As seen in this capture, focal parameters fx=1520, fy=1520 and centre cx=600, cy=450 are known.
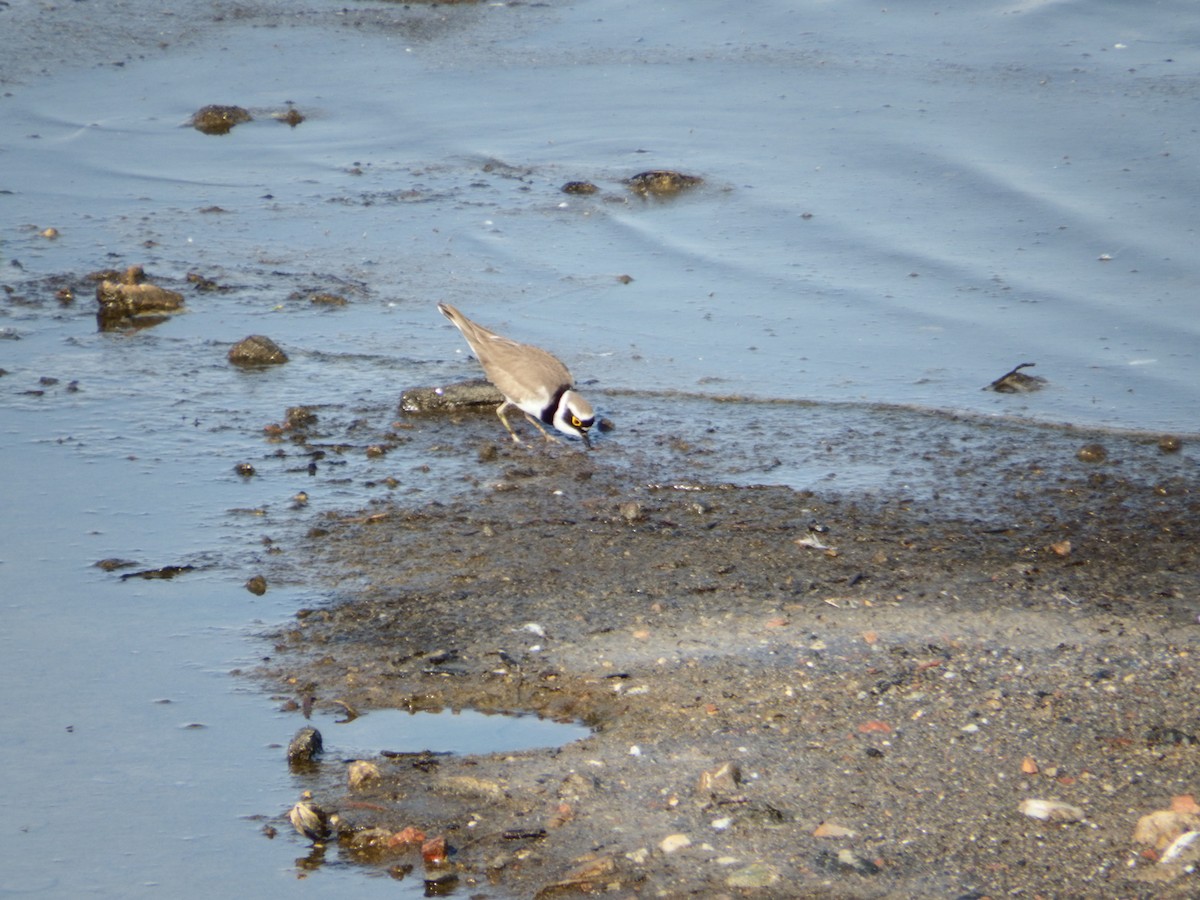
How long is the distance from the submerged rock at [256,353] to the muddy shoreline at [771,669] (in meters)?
1.53

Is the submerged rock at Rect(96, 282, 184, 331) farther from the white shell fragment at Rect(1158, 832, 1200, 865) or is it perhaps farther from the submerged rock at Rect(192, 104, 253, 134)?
the white shell fragment at Rect(1158, 832, 1200, 865)

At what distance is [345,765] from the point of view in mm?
5176

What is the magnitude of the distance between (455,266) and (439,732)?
207 inches

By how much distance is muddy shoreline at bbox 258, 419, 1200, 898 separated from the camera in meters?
4.70

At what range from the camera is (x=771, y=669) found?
18.8 ft

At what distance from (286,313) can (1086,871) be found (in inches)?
248

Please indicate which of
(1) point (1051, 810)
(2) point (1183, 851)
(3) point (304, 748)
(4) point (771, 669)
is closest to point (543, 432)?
(4) point (771, 669)

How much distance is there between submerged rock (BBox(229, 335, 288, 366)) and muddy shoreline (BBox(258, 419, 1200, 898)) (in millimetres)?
1531

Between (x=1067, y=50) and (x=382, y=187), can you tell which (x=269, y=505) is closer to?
(x=382, y=187)

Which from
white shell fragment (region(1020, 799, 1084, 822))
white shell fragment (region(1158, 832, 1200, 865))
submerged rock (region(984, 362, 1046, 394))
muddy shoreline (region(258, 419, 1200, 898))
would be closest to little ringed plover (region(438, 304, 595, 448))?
muddy shoreline (region(258, 419, 1200, 898))

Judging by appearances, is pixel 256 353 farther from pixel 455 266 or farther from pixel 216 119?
pixel 216 119

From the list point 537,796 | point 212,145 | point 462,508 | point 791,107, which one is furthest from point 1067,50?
point 537,796

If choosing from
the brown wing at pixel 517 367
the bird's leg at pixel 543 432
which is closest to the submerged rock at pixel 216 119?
the brown wing at pixel 517 367

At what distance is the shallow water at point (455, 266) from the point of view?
5.85m
